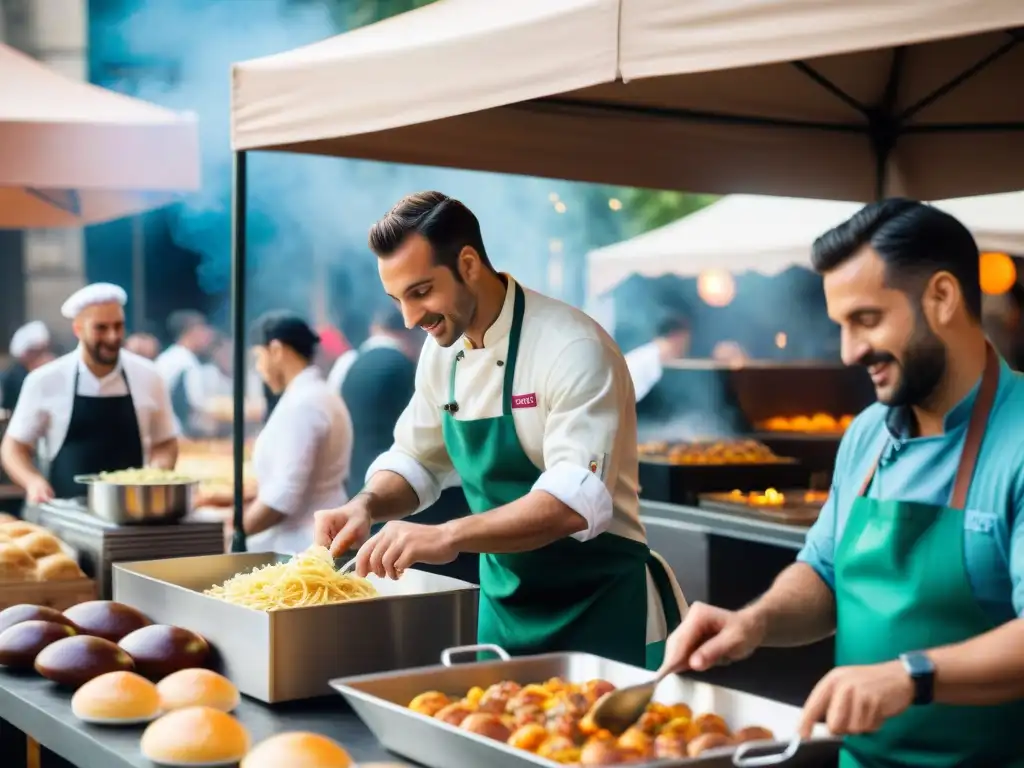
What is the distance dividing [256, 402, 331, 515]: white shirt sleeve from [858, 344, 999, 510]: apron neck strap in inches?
122

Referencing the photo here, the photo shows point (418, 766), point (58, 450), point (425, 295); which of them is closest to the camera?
point (418, 766)

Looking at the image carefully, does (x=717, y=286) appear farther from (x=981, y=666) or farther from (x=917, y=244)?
(x=981, y=666)

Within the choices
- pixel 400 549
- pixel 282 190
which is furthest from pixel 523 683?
pixel 282 190

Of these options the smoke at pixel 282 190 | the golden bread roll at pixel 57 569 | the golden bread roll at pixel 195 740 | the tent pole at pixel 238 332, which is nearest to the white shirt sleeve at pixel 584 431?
the golden bread roll at pixel 195 740

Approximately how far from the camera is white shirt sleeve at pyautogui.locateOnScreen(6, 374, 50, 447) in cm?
519

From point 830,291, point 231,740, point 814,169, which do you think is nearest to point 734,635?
point 830,291

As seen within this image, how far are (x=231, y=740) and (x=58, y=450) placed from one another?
3.58m

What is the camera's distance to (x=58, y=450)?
17.1 feet

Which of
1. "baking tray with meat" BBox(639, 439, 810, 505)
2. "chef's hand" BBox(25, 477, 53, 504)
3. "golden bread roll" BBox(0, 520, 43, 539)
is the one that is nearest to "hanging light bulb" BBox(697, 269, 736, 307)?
"baking tray with meat" BBox(639, 439, 810, 505)

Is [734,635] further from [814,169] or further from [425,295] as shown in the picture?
[814,169]

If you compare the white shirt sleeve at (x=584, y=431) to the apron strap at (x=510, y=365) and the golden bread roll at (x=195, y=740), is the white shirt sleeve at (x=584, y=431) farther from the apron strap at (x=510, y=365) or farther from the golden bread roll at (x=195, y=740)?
the golden bread roll at (x=195, y=740)

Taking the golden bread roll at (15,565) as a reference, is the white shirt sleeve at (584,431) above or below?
above

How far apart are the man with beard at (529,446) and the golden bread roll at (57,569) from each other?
1217 millimetres

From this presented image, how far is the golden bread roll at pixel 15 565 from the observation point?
139 inches
